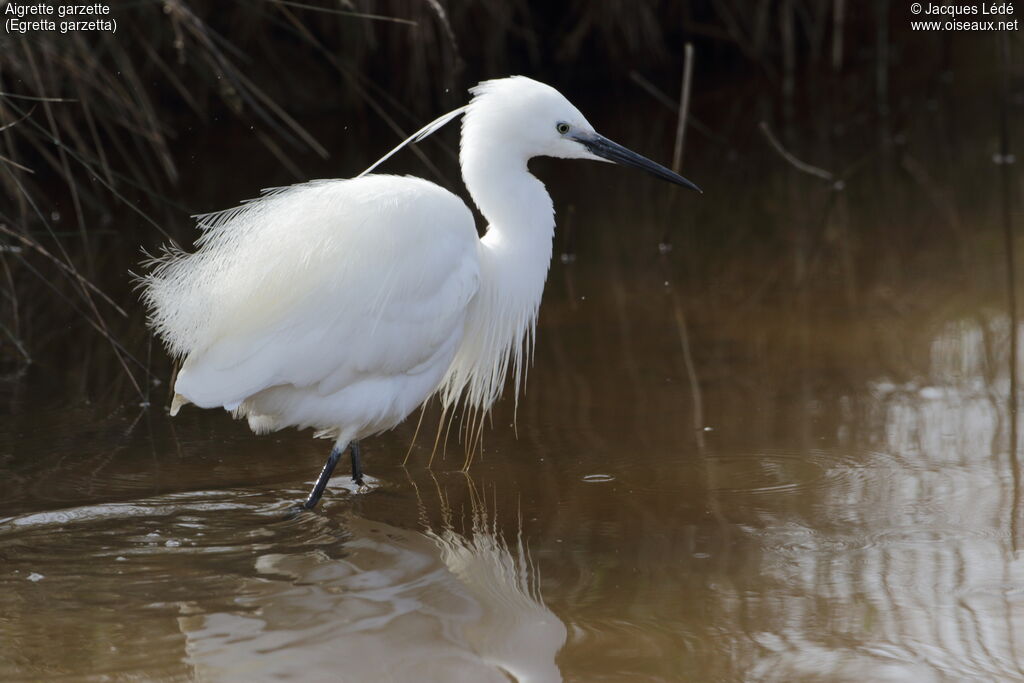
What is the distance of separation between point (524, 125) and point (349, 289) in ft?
2.30

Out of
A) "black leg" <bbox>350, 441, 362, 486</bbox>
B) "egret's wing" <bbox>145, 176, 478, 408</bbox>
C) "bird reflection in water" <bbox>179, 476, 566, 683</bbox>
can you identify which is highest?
"egret's wing" <bbox>145, 176, 478, 408</bbox>

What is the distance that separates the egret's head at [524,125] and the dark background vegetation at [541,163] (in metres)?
0.88

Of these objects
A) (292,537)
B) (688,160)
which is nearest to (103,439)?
(292,537)

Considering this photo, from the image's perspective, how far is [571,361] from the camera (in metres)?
4.46

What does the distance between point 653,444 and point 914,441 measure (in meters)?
0.77

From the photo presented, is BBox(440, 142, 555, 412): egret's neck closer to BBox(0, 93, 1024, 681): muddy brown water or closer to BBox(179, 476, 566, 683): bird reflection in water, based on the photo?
BBox(0, 93, 1024, 681): muddy brown water

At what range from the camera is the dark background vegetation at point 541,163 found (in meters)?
5.14

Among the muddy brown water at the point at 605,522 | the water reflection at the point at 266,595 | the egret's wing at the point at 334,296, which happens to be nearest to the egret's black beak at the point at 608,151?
the egret's wing at the point at 334,296

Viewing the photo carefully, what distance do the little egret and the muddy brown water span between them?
326 millimetres

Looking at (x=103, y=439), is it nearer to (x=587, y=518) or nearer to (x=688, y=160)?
(x=587, y=518)

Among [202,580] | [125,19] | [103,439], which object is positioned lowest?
[202,580]

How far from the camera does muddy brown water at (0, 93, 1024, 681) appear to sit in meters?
2.61

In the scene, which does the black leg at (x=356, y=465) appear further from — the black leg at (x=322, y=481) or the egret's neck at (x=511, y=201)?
the egret's neck at (x=511, y=201)

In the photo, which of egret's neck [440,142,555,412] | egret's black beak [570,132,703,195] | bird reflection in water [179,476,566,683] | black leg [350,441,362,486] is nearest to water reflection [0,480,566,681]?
bird reflection in water [179,476,566,683]
